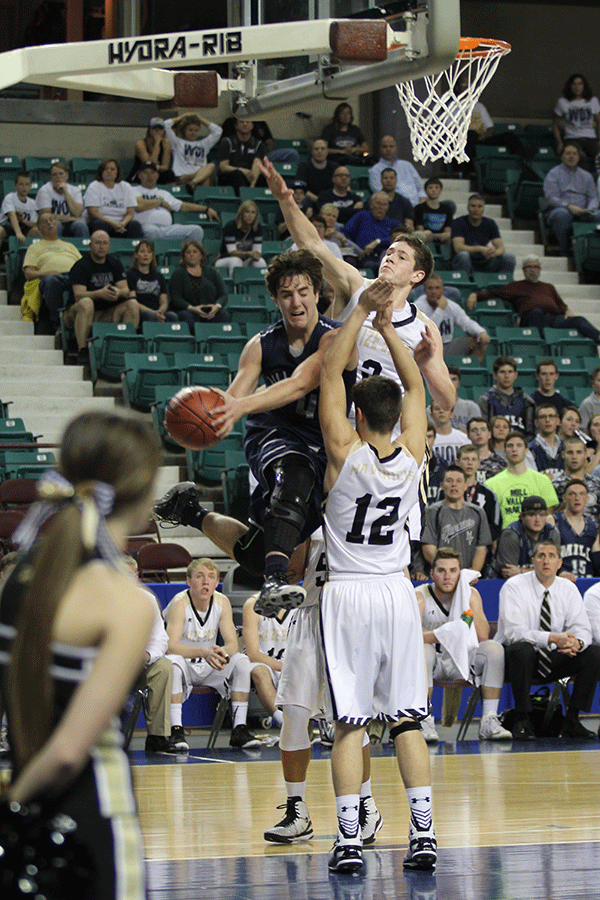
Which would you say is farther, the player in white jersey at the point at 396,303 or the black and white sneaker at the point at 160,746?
the black and white sneaker at the point at 160,746

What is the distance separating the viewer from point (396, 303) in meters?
6.06

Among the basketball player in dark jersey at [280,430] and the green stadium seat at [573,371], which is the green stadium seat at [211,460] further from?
the basketball player in dark jersey at [280,430]

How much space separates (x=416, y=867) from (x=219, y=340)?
918cm

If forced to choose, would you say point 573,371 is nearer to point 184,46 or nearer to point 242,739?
point 242,739

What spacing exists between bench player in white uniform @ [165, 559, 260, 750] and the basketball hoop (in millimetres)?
3753

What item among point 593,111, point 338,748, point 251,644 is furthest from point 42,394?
point 593,111

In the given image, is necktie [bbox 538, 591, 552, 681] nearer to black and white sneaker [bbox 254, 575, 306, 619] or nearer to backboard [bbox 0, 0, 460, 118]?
backboard [bbox 0, 0, 460, 118]

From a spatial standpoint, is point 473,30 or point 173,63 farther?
point 473,30

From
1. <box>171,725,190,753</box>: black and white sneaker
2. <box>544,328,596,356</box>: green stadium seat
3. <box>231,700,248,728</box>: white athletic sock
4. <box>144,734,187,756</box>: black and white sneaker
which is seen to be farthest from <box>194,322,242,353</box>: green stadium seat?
<box>144,734,187,756</box>: black and white sneaker

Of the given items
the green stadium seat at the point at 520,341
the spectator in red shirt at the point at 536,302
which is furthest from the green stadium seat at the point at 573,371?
the spectator in red shirt at the point at 536,302

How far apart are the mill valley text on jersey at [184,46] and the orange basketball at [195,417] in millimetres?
1637

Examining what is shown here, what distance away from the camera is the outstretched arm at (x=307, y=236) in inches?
222

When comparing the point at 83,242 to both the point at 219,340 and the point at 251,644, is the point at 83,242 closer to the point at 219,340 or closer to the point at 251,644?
the point at 219,340

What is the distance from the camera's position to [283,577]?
5230 mm
